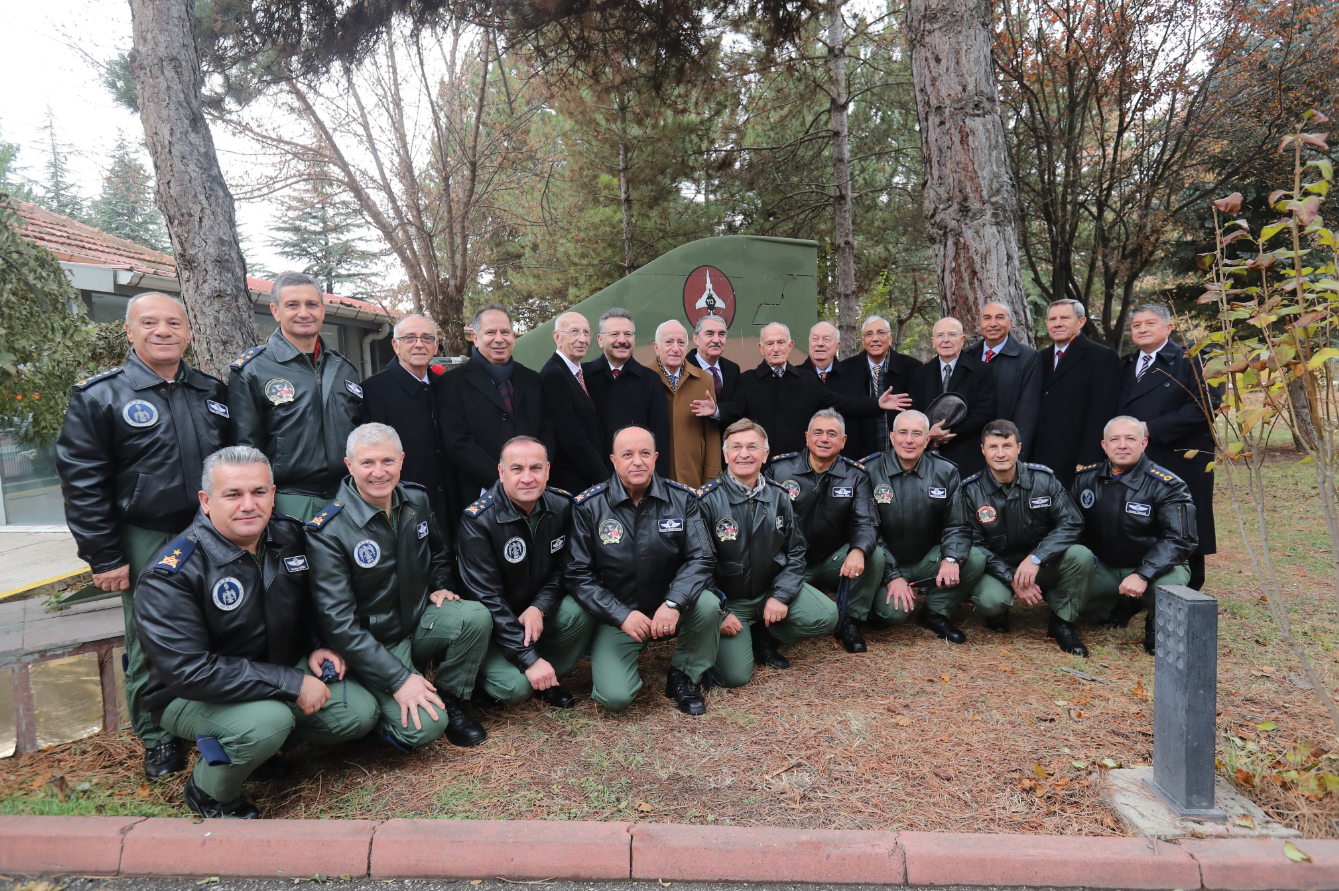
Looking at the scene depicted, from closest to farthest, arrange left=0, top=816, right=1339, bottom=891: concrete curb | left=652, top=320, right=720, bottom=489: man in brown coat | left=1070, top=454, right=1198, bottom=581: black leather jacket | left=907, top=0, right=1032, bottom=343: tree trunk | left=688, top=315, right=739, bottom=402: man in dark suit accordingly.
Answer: left=0, top=816, right=1339, bottom=891: concrete curb
left=1070, top=454, right=1198, bottom=581: black leather jacket
left=652, top=320, right=720, bottom=489: man in brown coat
left=688, top=315, right=739, bottom=402: man in dark suit
left=907, top=0, right=1032, bottom=343: tree trunk

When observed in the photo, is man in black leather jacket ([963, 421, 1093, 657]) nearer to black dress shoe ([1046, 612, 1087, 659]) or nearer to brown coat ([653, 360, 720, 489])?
black dress shoe ([1046, 612, 1087, 659])

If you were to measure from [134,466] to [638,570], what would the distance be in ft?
6.45

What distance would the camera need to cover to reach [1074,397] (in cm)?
432

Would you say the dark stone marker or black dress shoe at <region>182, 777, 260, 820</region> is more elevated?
the dark stone marker

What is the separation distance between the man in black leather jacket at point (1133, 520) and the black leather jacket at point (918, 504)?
2.15ft

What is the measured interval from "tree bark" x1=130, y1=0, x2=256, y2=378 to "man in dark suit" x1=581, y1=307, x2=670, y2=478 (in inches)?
81.5

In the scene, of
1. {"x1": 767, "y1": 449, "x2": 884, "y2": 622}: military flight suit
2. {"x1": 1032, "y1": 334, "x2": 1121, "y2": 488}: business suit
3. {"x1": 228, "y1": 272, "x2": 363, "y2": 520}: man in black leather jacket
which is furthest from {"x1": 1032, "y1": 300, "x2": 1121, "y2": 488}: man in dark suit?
{"x1": 228, "y1": 272, "x2": 363, "y2": 520}: man in black leather jacket

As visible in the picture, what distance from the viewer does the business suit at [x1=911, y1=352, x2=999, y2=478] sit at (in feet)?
14.5

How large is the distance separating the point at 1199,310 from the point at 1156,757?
1256 centimetres

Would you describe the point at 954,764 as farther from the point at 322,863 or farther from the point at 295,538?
the point at 295,538

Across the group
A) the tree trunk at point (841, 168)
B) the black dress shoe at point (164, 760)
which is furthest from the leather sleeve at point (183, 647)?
the tree trunk at point (841, 168)

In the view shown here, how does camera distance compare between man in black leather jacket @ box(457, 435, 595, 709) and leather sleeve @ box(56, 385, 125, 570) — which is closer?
leather sleeve @ box(56, 385, 125, 570)

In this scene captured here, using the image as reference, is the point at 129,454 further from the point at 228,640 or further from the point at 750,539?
the point at 750,539

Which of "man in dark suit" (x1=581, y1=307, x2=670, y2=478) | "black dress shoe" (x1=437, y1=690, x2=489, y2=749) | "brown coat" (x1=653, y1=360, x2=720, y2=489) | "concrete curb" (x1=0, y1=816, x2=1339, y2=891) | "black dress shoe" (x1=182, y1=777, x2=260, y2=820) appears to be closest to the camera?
"concrete curb" (x1=0, y1=816, x2=1339, y2=891)
